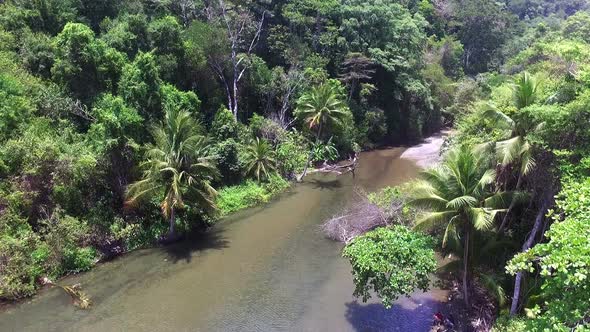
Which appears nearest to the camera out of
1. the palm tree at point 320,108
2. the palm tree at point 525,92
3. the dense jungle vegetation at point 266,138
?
the dense jungle vegetation at point 266,138

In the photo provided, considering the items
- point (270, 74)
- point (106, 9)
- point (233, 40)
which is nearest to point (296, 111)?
point (270, 74)

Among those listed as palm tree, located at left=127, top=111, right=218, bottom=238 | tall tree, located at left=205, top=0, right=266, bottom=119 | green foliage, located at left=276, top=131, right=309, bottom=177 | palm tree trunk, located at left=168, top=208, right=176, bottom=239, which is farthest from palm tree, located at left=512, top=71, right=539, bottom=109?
tall tree, located at left=205, top=0, right=266, bottom=119

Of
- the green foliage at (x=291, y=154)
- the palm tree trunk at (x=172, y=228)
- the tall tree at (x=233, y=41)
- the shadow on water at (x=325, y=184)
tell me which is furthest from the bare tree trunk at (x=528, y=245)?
the tall tree at (x=233, y=41)

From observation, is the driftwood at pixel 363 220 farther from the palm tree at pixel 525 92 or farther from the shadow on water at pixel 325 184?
the shadow on water at pixel 325 184

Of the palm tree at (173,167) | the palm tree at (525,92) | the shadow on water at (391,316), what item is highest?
the palm tree at (525,92)

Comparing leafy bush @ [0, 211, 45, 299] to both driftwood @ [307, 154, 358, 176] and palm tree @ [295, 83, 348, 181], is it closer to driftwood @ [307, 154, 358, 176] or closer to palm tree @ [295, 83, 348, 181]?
palm tree @ [295, 83, 348, 181]

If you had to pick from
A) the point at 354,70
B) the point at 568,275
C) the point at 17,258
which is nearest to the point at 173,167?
the point at 17,258

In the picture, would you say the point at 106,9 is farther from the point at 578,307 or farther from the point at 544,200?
the point at 578,307
